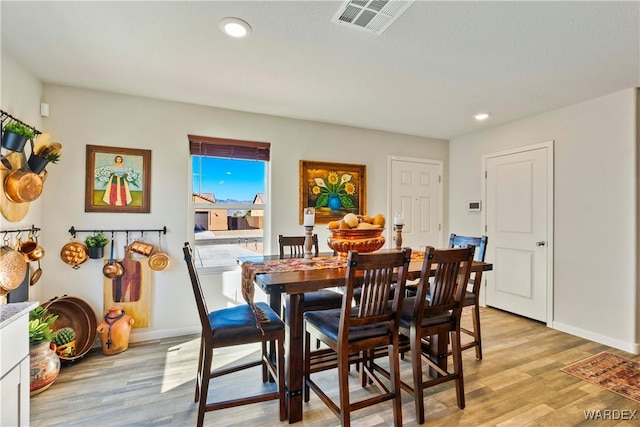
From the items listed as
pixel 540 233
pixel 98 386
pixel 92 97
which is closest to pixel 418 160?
pixel 540 233

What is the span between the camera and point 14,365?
4.22 ft

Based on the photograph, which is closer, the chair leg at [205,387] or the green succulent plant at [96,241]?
the chair leg at [205,387]

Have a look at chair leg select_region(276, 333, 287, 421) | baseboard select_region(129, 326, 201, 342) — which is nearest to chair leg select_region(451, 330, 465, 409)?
chair leg select_region(276, 333, 287, 421)

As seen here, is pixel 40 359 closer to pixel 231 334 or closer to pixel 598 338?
pixel 231 334

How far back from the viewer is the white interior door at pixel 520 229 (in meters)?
3.56

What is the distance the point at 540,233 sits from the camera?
3.61m

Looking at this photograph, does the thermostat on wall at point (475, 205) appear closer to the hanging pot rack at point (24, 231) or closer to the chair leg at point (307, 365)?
the chair leg at point (307, 365)

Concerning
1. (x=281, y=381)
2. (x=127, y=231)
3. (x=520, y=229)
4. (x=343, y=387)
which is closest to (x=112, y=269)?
(x=127, y=231)

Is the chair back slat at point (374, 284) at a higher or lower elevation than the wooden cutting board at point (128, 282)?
higher

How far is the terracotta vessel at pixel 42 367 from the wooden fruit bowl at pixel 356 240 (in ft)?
7.19

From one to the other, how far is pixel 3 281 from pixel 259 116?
260cm

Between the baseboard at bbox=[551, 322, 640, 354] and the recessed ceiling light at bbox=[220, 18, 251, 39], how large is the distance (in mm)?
4157

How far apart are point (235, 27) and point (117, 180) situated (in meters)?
1.97

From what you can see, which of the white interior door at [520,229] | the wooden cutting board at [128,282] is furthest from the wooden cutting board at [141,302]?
the white interior door at [520,229]
